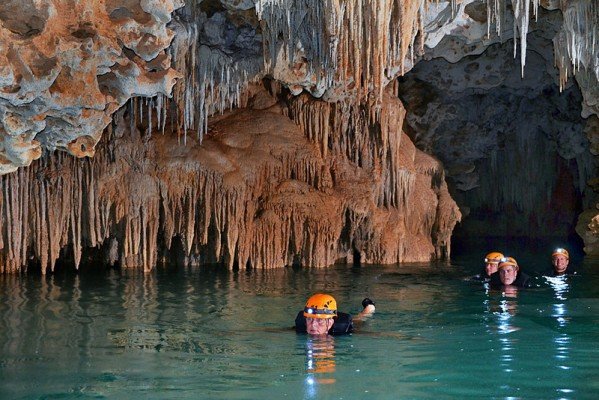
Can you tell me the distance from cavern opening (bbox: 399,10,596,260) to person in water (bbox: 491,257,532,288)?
16.0ft

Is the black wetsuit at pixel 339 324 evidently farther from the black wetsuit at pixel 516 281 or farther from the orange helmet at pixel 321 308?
the black wetsuit at pixel 516 281

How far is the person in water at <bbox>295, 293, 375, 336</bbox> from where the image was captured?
28.3 feet

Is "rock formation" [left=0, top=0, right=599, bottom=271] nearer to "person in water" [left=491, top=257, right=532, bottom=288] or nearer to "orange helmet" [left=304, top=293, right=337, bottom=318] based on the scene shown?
"person in water" [left=491, top=257, right=532, bottom=288]

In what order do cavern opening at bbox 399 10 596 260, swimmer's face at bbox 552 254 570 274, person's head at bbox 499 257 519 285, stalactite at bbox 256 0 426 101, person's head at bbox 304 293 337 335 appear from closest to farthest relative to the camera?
person's head at bbox 304 293 337 335 < stalactite at bbox 256 0 426 101 < person's head at bbox 499 257 519 285 < swimmer's face at bbox 552 254 570 274 < cavern opening at bbox 399 10 596 260

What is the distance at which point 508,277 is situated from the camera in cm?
1252

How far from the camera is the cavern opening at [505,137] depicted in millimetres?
18453

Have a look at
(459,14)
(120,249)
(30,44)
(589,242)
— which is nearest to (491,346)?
(30,44)

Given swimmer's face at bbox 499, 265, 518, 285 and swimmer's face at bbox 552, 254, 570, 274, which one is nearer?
swimmer's face at bbox 499, 265, 518, 285

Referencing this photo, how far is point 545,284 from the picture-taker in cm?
1334

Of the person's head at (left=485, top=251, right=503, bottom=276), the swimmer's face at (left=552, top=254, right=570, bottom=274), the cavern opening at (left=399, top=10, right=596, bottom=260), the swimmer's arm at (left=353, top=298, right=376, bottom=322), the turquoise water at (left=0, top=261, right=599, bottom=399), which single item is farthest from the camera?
the cavern opening at (left=399, top=10, right=596, bottom=260)

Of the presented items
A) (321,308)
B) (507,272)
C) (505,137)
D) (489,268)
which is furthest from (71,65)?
(505,137)

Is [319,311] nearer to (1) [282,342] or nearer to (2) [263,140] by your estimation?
(1) [282,342]

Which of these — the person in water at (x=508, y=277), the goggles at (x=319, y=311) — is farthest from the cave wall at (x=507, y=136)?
the goggles at (x=319, y=311)

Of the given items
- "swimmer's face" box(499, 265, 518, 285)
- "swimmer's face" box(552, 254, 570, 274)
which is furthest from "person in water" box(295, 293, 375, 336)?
"swimmer's face" box(552, 254, 570, 274)
